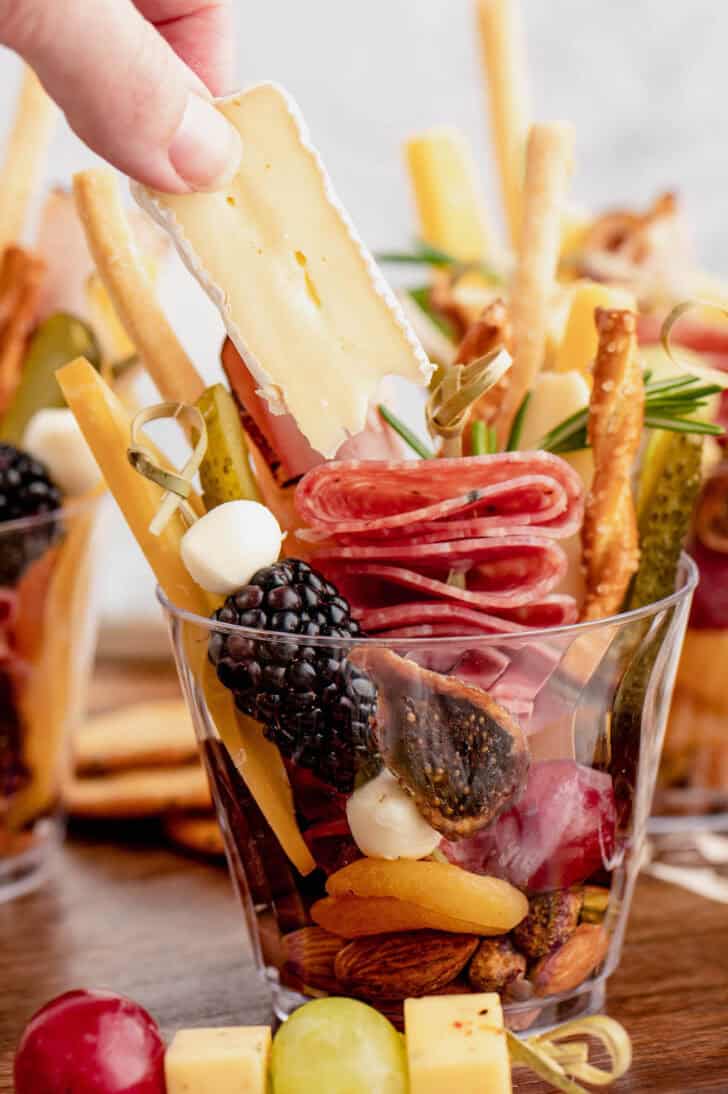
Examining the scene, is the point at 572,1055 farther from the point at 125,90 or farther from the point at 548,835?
the point at 125,90

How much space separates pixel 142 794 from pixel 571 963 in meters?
0.32

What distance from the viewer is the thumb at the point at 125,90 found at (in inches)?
17.4

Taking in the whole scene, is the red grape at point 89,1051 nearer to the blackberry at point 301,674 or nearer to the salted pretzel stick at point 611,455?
the blackberry at point 301,674

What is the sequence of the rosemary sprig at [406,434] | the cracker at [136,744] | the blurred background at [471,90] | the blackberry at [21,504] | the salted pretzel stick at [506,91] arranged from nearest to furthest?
the rosemary sprig at [406,434] < the blackberry at [21,504] < the cracker at [136,744] < the salted pretzel stick at [506,91] < the blurred background at [471,90]

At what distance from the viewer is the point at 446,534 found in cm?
49

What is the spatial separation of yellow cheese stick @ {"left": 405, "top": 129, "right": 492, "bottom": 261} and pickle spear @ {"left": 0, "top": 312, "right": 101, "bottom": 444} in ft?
1.03

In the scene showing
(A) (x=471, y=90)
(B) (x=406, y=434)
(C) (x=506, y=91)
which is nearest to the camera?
(B) (x=406, y=434)

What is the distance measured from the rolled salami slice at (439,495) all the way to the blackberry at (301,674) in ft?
0.11

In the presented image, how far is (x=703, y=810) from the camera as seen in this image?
0.76m

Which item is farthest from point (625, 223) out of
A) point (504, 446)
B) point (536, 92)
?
point (536, 92)

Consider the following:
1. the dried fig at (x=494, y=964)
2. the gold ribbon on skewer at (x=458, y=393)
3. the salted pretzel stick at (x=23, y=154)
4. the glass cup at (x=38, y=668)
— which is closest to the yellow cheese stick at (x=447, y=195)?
the salted pretzel stick at (x=23, y=154)

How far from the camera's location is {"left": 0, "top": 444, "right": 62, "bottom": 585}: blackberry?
0.67 metres

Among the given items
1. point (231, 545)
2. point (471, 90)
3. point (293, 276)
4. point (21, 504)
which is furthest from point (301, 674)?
point (471, 90)

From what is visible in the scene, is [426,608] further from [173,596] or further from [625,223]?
[625,223]
